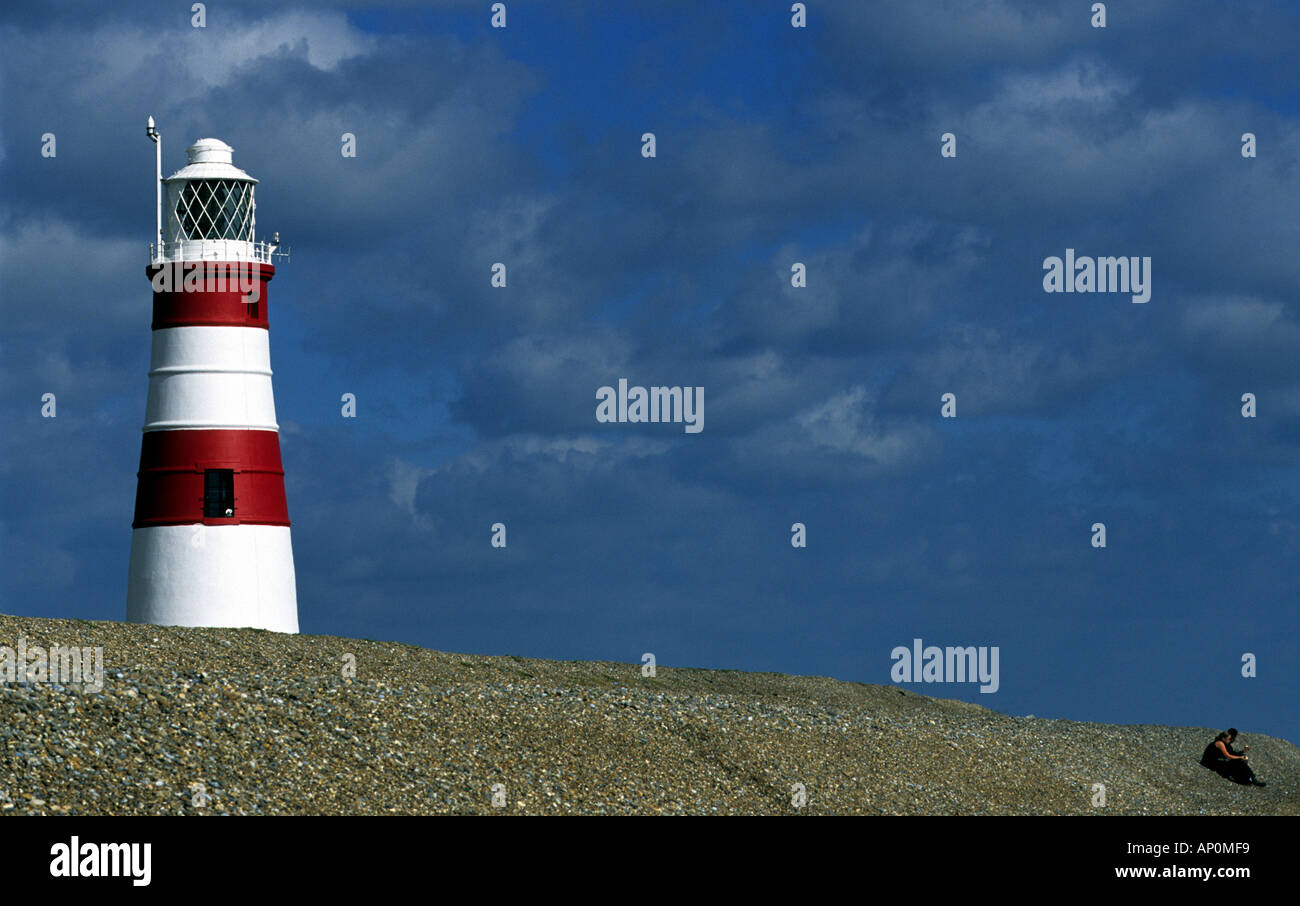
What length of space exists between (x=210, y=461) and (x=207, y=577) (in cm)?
267

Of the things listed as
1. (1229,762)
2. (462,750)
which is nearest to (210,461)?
(462,750)

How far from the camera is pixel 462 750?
2442 centimetres

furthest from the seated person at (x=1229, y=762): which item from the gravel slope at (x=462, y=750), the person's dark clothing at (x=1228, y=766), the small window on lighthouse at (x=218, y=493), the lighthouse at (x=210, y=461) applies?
the small window on lighthouse at (x=218, y=493)

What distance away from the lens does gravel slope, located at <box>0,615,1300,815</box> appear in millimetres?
21156

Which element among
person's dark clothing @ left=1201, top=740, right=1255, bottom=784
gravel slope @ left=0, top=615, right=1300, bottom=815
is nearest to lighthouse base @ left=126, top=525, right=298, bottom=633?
gravel slope @ left=0, top=615, right=1300, bottom=815

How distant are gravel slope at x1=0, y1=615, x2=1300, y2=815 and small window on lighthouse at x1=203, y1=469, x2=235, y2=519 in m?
3.31

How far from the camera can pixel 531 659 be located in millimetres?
43781

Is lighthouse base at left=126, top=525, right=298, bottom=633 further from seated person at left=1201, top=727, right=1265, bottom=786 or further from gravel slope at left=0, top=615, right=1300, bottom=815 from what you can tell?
seated person at left=1201, top=727, right=1265, bottom=786

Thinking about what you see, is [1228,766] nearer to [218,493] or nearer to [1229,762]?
[1229,762]

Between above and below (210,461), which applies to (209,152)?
above

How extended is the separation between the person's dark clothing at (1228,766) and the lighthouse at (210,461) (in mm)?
21372

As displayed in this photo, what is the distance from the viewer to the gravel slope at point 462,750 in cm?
2116

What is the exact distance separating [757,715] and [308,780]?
36.4 ft
